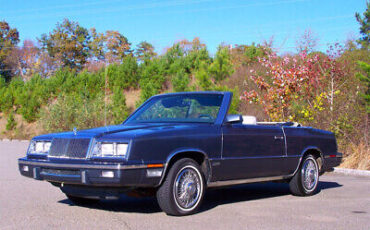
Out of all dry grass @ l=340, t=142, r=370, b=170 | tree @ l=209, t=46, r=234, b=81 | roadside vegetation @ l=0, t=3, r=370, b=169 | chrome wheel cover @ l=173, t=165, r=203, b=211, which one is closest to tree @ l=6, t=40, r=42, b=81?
roadside vegetation @ l=0, t=3, r=370, b=169

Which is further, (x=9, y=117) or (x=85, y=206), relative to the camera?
(x=9, y=117)

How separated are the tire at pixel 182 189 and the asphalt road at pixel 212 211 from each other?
0.47 ft

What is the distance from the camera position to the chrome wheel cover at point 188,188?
253 inches

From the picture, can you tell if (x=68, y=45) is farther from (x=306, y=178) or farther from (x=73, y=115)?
(x=306, y=178)

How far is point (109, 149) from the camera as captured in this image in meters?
6.10

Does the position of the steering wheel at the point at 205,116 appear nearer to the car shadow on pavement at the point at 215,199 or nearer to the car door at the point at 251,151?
the car door at the point at 251,151

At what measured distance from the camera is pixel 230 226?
236 inches

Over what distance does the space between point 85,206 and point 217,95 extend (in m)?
2.64

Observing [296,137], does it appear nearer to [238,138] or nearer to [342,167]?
[238,138]

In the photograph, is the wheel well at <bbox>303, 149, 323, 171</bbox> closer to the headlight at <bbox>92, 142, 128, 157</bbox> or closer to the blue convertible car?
the blue convertible car

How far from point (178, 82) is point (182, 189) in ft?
71.3

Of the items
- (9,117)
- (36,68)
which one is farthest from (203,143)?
(36,68)

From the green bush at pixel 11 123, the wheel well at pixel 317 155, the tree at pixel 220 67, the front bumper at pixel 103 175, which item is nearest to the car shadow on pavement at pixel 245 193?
the wheel well at pixel 317 155

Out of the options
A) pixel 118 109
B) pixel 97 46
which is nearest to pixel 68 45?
pixel 97 46
